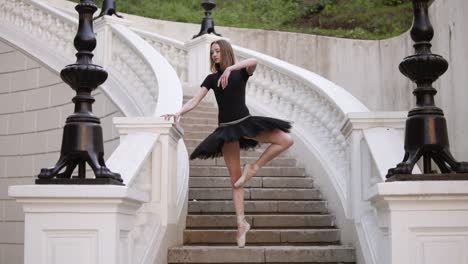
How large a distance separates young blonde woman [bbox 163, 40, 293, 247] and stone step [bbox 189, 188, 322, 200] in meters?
1.97

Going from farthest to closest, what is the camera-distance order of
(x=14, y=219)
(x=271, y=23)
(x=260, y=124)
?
(x=271, y=23), (x=14, y=219), (x=260, y=124)

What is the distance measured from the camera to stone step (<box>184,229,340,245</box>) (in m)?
6.72

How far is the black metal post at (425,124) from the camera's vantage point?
3.87 metres

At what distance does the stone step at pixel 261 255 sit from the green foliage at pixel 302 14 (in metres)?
10.2

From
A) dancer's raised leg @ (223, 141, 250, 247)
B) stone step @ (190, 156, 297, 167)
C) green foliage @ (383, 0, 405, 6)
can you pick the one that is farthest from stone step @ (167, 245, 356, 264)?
green foliage @ (383, 0, 405, 6)

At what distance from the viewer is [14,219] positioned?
38.3ft

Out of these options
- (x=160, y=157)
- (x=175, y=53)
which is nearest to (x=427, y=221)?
(x=160, y=157)

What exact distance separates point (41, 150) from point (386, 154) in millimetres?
7971

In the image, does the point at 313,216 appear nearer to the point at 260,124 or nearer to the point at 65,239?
the point at 260,124

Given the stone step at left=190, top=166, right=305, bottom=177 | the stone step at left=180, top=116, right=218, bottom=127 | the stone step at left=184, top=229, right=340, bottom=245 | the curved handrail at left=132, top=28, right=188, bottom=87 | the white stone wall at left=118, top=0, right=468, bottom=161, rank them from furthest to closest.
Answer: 1. the white stone wall at left=118, top=0, right=468, bottom=161
2. the curved handrail at left=132, top=28, right=188, bottom=87
3. the stone step at left=180, top=116, right=218, bottom=127
4. the stone step at left=190, top=166, right=305, bottom=177
5. the stone step at left=184, top=229, right=340, bottom=245

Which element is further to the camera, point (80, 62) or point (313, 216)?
point (313, 216)

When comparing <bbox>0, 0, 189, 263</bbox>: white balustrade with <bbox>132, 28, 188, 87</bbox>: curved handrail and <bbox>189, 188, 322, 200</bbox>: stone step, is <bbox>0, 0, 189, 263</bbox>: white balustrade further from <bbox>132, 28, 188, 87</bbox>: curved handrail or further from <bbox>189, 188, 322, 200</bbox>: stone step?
<bbox>189, 188, 322, 200</bbox>: stone step

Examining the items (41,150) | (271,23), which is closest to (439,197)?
(41,150)

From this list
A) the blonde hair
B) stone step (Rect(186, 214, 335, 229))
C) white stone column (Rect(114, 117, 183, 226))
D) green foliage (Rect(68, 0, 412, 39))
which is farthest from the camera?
green foliage (Rect(68, 0, 412, 39))
